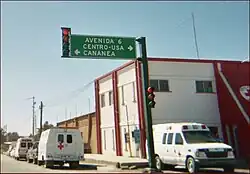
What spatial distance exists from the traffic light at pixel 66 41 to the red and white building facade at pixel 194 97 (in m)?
11.2

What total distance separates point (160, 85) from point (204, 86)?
3.81 metres

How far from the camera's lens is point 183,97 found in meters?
28.7

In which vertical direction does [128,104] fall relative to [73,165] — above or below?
above

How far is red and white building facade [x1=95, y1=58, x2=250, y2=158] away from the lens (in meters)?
28.2

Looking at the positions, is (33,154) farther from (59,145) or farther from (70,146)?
(70,146)

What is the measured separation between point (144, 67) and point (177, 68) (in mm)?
11371

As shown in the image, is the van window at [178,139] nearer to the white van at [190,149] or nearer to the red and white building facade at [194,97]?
the white van at [190,149]

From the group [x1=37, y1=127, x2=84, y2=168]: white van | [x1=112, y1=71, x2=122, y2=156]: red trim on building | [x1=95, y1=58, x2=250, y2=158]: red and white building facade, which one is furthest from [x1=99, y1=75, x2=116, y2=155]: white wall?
[x1=37, y1=127, x2=84, y2=168]: white van

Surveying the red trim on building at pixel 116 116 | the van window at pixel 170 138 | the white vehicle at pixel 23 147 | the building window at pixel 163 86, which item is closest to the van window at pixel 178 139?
the van window at pixel 170 138

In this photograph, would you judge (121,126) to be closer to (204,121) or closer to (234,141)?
(204,121)

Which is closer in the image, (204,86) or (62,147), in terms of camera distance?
(62,147)

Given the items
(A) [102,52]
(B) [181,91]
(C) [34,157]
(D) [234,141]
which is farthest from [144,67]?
(C) [34,157]

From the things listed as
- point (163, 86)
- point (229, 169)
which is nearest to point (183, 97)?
point (163, 86)

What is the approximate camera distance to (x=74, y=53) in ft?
58.6
